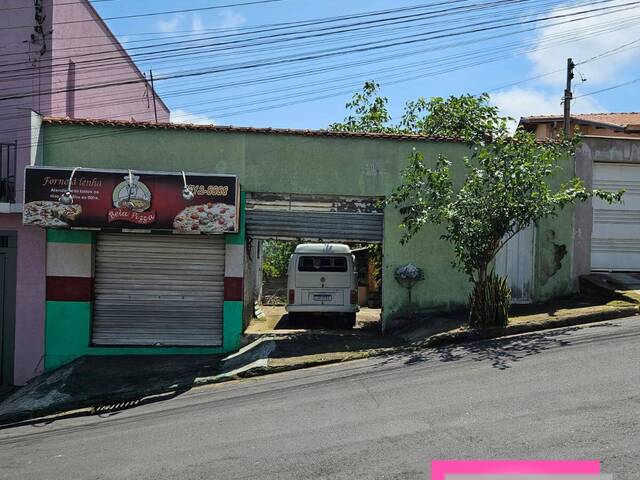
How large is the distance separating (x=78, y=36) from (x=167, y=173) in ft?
18.8

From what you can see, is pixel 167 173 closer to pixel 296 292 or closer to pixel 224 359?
pixel 224 359

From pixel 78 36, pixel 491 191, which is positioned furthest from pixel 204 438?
pixel 78 36

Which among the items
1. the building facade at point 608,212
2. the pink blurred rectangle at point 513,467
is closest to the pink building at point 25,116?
the pink blurred rectangle at point 513,467

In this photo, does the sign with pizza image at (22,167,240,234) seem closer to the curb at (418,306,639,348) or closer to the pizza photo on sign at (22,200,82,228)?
the pizza photo on sign at (22,200,82,228)

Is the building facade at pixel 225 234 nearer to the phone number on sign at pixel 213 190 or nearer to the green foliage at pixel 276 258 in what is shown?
the phone number on sign at pixel 213 190

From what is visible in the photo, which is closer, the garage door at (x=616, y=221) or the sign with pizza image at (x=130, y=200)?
the sign with pizza image at (x=130, y=200)

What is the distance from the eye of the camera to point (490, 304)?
9.63 metres

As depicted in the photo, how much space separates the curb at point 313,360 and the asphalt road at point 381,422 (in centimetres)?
34

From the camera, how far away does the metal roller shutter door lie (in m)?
11.4

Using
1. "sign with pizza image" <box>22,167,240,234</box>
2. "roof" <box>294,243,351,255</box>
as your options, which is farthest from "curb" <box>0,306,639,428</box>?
"roof" <box>294,243,351,255</box>

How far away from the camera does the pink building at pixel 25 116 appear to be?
1116cm

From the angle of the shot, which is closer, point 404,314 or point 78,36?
point 404,314

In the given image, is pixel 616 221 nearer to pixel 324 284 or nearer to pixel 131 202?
pixel 324 284

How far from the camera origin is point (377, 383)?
25.2ft
